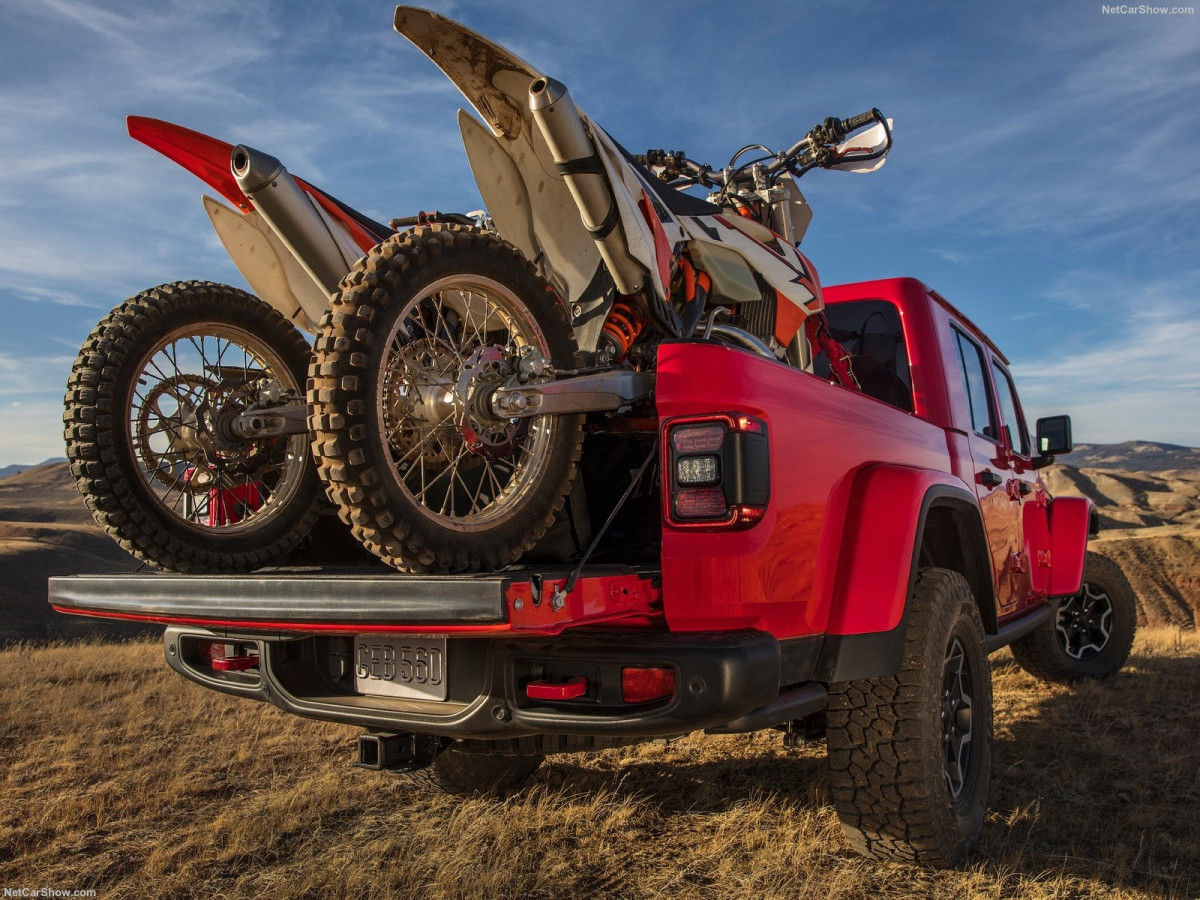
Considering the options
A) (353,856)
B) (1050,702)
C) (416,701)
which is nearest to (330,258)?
(416,701)

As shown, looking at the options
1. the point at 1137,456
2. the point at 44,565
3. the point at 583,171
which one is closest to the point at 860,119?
the point at 583,171

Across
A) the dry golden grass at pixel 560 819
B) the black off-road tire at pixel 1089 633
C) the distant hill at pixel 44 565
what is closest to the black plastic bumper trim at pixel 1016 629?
the dry golden grass at pixel 560 819

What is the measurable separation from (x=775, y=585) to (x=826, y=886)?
3.55 feet

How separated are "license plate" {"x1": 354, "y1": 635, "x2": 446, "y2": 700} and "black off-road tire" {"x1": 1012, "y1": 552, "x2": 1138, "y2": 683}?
4.62 meters

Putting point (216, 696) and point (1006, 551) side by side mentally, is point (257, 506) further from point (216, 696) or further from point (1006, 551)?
point (1006, 551)

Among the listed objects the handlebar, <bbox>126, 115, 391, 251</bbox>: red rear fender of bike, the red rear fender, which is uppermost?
the handlebar

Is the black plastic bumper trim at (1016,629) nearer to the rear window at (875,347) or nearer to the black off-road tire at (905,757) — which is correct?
the black off-road tire at (905,757)

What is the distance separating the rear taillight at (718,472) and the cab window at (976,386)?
102 inches

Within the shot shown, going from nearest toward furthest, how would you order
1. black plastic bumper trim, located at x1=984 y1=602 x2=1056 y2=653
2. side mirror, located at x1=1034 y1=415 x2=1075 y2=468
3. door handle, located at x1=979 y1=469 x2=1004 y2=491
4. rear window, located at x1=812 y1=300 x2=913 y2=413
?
→ black plastic bumper trim, located at x1=984 y1=602 x2=1056 y2=653 → door handle, located at x1=979 y1=469 x2=1004 y2=491 → rear window, located at x1=812 y1=300 x2=913 y2=413 → side mirror, located at x1=1034 y1=415 x2=1075 y2=468

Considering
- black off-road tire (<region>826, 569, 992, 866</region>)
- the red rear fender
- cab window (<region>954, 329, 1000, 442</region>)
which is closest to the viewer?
the red rear fender

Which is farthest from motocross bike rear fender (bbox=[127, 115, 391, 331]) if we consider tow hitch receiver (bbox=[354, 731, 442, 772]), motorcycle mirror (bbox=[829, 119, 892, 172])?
motorcycle mirror (bbox=[829, 119, 892, 172])

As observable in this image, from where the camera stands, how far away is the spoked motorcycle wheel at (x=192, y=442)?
2.82 meters

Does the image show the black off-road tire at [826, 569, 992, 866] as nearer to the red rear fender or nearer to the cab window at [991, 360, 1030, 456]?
the red rear fender

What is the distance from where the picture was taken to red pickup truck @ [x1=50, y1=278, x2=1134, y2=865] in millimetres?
2129
